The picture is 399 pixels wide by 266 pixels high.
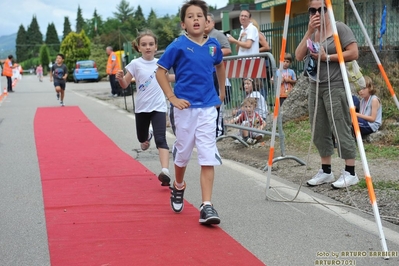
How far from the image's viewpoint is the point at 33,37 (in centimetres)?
18562

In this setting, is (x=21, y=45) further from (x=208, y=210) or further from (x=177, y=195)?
(x=208, y=210)

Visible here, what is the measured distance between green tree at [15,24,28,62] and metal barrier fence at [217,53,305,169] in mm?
171815

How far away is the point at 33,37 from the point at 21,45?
781 cm

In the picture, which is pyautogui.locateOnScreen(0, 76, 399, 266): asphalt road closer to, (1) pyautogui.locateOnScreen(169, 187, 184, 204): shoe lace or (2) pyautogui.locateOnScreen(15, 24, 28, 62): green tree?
(1) pyautogui.locateOnScreen(169, 187, 184, 204): shoe lace

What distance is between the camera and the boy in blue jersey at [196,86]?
19.4ft

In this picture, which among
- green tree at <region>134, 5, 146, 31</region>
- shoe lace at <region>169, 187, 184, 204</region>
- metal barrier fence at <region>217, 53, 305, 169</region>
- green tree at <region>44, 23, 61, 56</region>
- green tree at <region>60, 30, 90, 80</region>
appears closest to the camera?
shoe lace at <region>169, 187, 184, 204</region>

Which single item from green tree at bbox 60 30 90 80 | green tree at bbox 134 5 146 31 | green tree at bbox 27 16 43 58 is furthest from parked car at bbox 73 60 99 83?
green tree at bbox 27 16 43 58

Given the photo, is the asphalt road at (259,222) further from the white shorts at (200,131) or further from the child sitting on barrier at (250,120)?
the child sitting on barrier at (250,120)

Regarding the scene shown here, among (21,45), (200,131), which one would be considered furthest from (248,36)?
(21,45)

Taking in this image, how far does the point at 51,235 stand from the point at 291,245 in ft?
6.63

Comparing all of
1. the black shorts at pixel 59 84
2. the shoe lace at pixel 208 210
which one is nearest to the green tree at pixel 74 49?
the black shorts at pixel 59 84

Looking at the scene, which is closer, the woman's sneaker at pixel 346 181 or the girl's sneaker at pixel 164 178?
the woman's sneaker at pixel 346 181

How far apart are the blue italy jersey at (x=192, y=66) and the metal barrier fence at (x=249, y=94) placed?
3505mm

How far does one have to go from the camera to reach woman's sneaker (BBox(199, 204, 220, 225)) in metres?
5.75
